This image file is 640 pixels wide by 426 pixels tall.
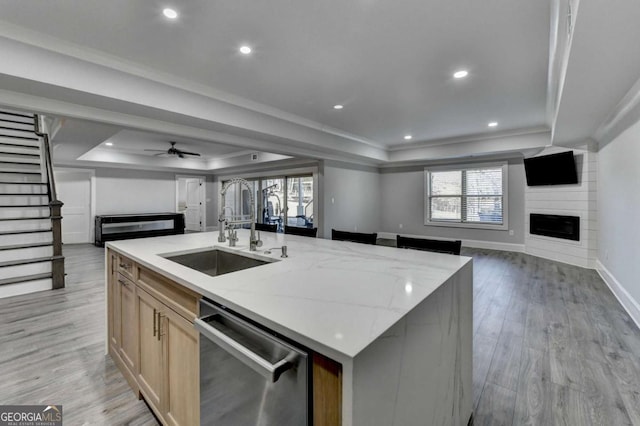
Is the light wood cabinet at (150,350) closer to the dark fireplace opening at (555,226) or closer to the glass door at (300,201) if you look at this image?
the glass door at (300,201)

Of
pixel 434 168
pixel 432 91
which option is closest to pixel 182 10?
pixel 432 91

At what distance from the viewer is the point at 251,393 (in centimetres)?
97

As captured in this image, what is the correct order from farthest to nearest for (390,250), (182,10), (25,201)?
1. (25,201)
2. (182,10)
3. (390,250)

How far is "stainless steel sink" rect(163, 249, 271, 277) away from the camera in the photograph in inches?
78.8

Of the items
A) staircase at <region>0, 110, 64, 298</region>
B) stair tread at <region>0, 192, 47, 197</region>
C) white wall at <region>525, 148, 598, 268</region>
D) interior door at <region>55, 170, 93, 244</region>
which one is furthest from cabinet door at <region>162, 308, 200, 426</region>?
interior door at <region>55, 170, 93, 244</region>

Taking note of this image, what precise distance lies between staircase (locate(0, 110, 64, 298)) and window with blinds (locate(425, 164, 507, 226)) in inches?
308

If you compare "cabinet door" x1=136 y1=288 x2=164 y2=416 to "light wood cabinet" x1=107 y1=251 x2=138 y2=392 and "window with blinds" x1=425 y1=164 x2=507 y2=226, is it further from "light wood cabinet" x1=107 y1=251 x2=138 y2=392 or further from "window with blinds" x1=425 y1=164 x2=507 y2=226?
"window with blinds" x1=425 y1=164 x2=507 y2=226

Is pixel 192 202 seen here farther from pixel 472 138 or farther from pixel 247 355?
pixel 247 355

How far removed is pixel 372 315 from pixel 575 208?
626 cm

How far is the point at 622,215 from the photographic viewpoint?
3.53 meters

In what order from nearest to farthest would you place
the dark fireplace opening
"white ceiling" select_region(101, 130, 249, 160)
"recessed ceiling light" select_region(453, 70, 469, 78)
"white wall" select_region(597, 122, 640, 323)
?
"white wall" select_region(597, 122, 640, 323), "recessed ceiling light" select_region(453, 70, 469, 78), the dark fireplace opening, "white ceiling" select_region(101, 130, 249, 160)

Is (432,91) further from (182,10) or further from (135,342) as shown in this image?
(135,342)

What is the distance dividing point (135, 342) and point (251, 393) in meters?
1.29

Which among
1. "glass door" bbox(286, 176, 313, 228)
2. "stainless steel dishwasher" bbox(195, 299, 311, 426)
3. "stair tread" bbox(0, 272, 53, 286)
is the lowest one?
"stair tread" bbox(0, 272, 53, 286)
